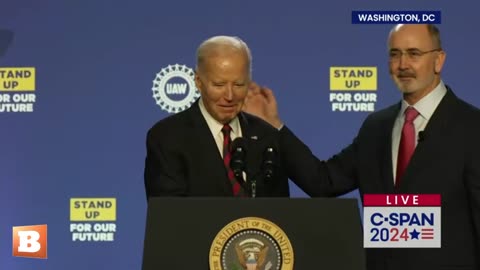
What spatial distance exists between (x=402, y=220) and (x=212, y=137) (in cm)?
94

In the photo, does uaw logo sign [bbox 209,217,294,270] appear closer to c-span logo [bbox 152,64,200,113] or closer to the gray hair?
the gray hair

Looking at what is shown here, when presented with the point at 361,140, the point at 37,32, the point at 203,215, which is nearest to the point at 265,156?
the point at 203,215

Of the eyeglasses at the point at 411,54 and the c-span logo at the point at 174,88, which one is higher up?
the c-span logo at the point at 174,88

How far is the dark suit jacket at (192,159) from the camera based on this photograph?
259 centimetres

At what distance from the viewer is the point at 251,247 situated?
207 centimetres

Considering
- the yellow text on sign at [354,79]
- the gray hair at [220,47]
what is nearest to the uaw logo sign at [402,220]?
the gray hair at [220,47]

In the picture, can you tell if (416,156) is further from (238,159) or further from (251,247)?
(251,247)

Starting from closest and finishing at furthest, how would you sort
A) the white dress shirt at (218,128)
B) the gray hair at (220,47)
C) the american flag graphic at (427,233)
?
the gray hair at (220,47), the white dress shirt at (218,128), the american flag graphic at (427,233)

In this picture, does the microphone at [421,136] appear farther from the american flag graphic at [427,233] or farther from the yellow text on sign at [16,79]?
the yellow text on sign at [16,79]

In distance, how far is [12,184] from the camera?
4.52 meters

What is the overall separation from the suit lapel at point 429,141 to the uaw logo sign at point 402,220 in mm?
67

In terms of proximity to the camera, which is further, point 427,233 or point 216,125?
point 427,233

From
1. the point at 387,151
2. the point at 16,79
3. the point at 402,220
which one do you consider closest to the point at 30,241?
the point at 16,79

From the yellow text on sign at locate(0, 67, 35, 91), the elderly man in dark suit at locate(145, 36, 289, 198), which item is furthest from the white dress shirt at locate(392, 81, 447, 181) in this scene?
the yellow text on sign at locate(0, 67, 35, 91)
